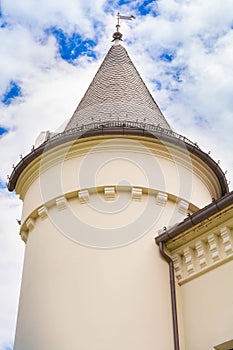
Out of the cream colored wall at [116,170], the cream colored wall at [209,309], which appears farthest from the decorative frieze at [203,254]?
the cream colored wall at [116,170]

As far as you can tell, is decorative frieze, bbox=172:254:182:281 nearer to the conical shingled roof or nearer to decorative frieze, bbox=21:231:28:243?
decorative frieze, bbox=21:231:28:243

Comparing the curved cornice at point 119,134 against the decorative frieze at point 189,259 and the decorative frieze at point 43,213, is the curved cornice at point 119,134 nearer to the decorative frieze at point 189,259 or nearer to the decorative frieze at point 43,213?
the decorative frieze at point 43,213

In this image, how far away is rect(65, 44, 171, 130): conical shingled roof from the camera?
11.9m

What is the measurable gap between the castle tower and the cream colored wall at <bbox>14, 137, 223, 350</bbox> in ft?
0.06

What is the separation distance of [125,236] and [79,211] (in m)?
1.00

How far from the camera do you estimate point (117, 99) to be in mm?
12477

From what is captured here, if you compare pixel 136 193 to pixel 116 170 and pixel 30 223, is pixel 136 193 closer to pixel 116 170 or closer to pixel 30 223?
pixel 116 170

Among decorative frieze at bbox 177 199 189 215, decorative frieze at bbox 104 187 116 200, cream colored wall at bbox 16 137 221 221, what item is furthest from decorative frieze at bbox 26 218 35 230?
decorative frieze at bbox 177 199 189 215

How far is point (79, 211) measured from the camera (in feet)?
32.4

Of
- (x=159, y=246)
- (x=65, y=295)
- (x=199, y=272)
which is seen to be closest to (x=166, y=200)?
(x=159, y=246)

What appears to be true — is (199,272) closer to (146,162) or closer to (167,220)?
(167,220)

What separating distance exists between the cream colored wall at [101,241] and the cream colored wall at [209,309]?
1.24ft

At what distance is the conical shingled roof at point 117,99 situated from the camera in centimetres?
1189

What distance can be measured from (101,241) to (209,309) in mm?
2242
